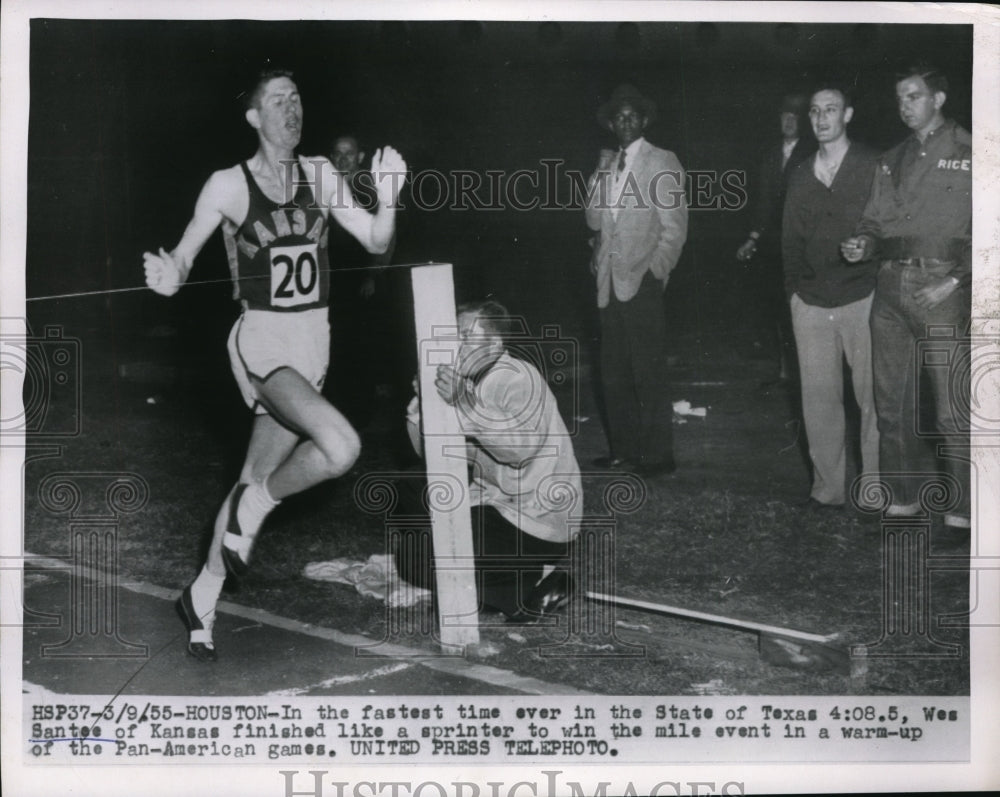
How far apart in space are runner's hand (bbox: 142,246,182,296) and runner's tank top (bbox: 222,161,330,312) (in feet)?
0.63

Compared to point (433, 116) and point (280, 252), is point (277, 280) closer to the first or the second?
point (280, 252)

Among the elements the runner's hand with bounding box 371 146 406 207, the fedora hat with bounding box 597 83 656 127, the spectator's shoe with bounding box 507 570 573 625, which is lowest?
the spectator's shoe with bounding box 507 570 573 625

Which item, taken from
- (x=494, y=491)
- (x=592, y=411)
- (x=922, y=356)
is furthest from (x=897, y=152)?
(x=494, y=491)

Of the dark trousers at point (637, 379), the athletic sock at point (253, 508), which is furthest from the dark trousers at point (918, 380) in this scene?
the athletic sock at point (253, 508)

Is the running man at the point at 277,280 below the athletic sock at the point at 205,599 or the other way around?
Result: the other way around

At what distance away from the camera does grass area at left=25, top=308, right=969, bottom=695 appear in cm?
327

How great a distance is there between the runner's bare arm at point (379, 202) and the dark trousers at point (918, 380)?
5.48 ft

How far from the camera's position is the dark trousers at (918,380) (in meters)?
3.31

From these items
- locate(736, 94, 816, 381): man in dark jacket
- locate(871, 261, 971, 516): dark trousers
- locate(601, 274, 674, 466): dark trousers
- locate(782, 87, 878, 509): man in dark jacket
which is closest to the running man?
locate(601, 274, 674, 466): dark trousers

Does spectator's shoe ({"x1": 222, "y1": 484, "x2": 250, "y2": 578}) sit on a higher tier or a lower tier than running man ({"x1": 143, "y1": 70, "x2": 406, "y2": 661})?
lower

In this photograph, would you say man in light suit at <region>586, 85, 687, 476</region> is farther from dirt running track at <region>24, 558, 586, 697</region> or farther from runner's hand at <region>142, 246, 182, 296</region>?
runner's hand at <region>142, 246, 182, 296</region>

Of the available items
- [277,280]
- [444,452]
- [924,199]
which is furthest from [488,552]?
[924,199]

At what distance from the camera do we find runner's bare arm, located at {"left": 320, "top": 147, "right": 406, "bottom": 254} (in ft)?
10.7

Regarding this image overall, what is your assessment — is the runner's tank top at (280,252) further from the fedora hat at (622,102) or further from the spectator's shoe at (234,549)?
the fedora hat at (622,102)
